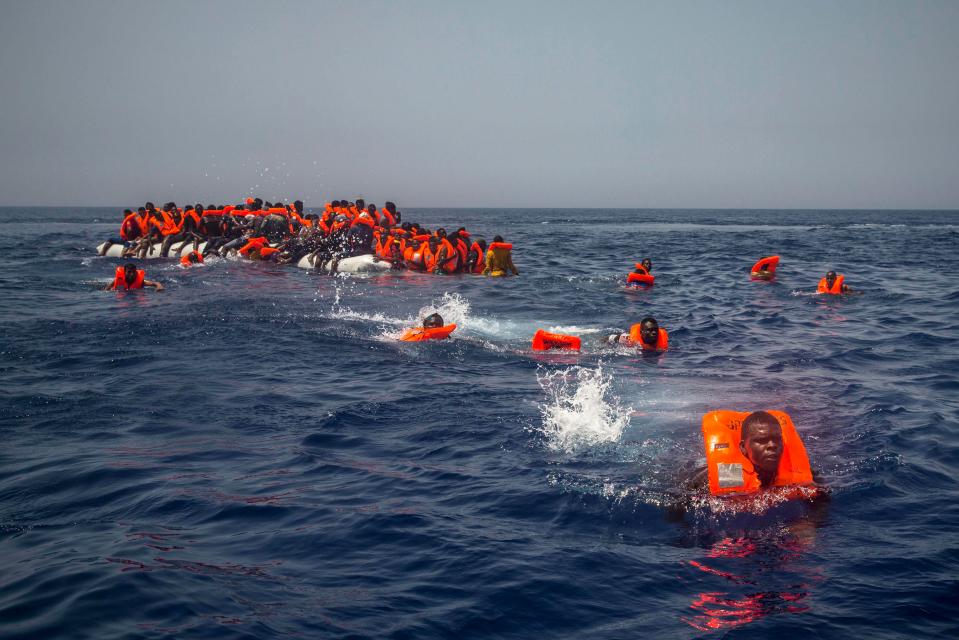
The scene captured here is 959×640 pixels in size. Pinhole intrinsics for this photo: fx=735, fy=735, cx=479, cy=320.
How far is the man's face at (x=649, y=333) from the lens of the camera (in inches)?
515

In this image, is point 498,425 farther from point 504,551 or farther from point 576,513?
point 504,551

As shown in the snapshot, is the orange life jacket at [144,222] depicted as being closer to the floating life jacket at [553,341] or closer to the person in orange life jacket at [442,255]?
the person in orange life jacket at [442,255]

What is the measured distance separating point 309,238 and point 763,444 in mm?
25087

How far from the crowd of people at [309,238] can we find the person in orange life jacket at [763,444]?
19430 mm

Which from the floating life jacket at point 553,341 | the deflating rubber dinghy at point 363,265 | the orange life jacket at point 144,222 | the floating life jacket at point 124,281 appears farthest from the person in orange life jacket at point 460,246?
the orange life jacket at point 144,222

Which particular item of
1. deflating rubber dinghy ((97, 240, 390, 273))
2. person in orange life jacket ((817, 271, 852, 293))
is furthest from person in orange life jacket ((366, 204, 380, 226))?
person in orange life jacket ((817, 271, 852, 293))

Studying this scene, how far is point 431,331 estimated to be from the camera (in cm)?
1395

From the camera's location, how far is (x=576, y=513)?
6555mm

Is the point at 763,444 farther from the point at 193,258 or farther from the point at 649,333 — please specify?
the point at 193,258

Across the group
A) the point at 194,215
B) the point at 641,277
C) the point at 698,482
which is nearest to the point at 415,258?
the point at 641,277

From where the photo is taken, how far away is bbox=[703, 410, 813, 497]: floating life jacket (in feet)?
21.0

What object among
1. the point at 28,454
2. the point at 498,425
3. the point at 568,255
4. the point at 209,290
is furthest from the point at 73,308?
the point at 568,255

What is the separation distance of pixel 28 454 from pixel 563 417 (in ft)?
20.0

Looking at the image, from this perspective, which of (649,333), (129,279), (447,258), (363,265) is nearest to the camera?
(649,333)
